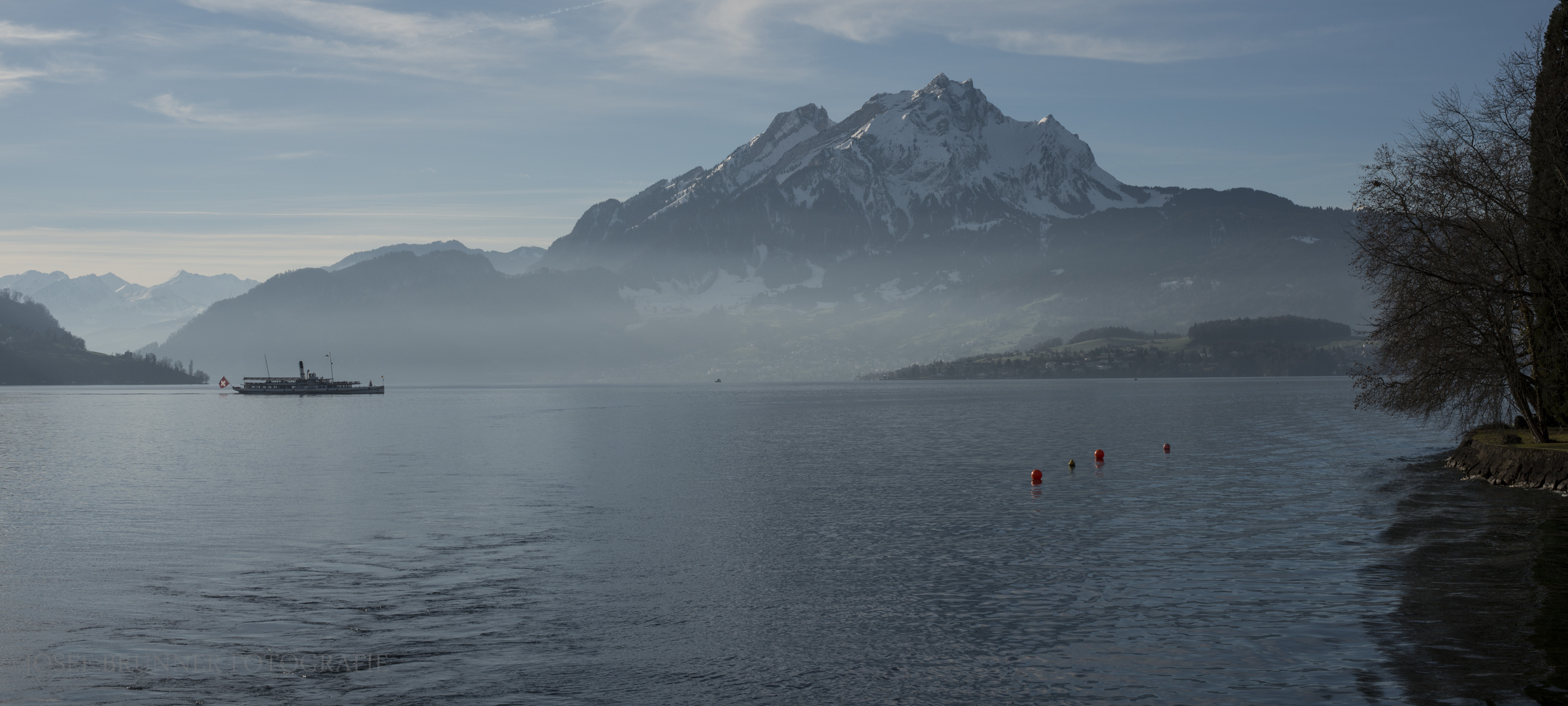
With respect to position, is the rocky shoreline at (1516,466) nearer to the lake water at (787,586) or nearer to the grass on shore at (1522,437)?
the grass on shore at (1522,437)

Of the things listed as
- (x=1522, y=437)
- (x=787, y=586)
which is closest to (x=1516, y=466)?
(x=1522, y=437)

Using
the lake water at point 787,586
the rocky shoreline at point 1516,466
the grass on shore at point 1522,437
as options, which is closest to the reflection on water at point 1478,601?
the lake water at point 787,586

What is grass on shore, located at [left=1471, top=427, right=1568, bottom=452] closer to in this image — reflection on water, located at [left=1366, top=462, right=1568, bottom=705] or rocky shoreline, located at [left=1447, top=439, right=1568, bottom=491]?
rocky shoreline, located at [left=1447, top=439, right=1568, bottom=491]

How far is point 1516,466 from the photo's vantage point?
1929 inches

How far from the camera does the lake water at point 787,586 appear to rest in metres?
19.5

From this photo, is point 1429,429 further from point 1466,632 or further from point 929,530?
point 1466,632

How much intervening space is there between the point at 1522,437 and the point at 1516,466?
5.25 metres

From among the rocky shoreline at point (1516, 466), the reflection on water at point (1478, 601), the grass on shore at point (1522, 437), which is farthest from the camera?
the grass on shore at point (1522, 437)

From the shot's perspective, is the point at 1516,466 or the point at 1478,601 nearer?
the point at 1478,601

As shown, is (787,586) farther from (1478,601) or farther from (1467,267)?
(1467,267)

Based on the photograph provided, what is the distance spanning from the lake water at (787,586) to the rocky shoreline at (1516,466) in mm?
1601

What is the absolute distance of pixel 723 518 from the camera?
4391cm

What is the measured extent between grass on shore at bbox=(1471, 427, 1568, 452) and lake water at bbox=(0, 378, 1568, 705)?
2.91 meters

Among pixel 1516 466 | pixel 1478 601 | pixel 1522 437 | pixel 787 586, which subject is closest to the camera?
pixel 1478 601
